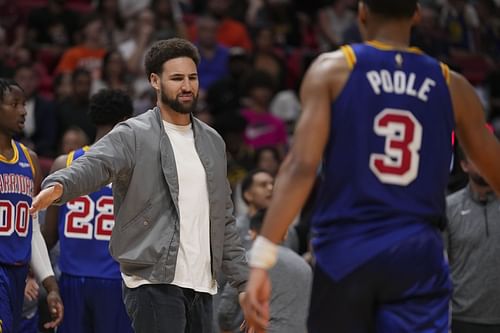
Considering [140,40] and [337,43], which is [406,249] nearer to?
[140,40]

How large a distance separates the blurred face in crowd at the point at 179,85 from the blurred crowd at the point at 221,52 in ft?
15.8

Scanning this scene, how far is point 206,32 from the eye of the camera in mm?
13867

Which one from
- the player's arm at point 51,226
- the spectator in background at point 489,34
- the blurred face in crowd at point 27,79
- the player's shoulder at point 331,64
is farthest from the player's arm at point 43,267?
the spectator in background at point 489,34

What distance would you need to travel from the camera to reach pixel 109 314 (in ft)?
22.2

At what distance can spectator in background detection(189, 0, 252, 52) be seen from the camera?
1495 centimetres

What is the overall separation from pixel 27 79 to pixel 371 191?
8.82m

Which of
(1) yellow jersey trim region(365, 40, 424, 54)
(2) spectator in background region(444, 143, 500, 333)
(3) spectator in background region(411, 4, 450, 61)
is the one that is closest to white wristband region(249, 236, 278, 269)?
(1) yellow jersey trim region(365, 40, 424, 54)

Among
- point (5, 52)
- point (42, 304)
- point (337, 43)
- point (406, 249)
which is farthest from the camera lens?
point (337, 43)

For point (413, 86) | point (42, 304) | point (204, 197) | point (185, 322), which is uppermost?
point (413, 86)

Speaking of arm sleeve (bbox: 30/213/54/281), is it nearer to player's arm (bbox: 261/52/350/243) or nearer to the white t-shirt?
the white t-shirt

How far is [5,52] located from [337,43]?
15.9ft

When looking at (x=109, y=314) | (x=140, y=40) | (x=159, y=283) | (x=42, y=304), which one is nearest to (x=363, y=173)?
(x=159, y=283)

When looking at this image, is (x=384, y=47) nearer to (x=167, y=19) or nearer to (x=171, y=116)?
(x=171, y=116)

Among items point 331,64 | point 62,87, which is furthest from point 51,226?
point 62,87
